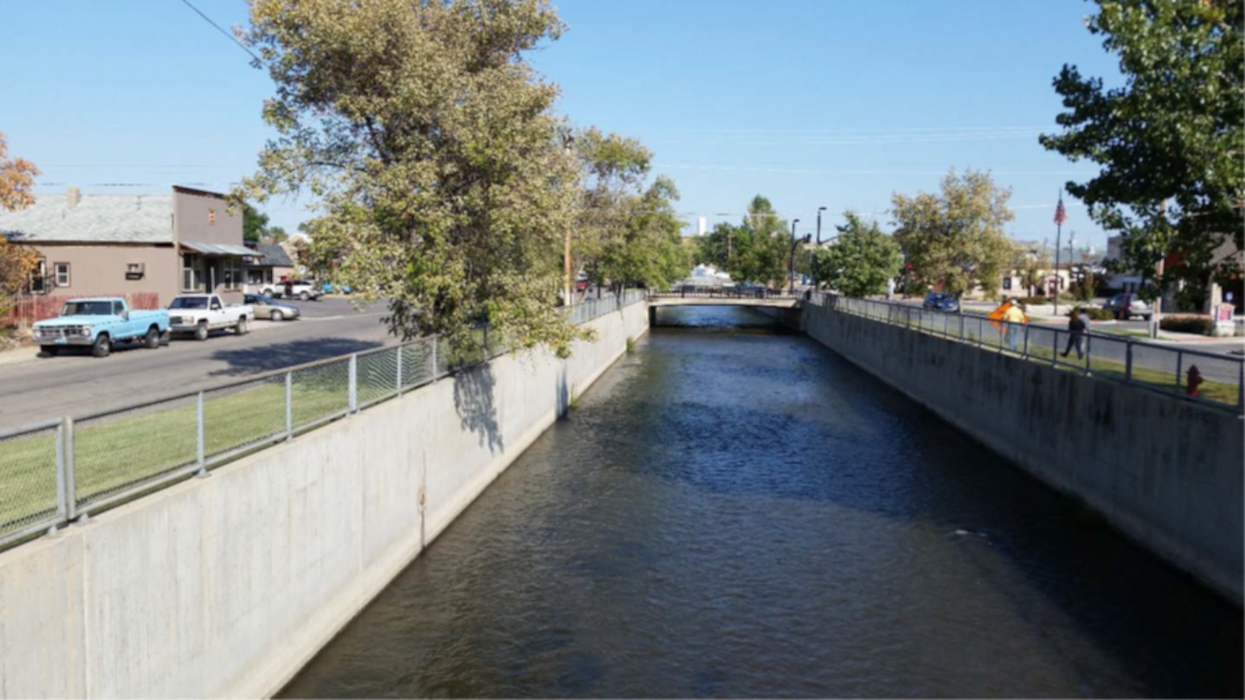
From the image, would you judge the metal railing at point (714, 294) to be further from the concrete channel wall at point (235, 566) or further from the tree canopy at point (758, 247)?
the concrete channel wall at point (235, 566)

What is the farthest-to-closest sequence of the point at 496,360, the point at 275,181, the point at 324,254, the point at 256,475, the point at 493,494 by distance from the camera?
the point at 496,360 < the point at 493,494 < the point at 275,181 < the point at 324,254 < the point at 256,475

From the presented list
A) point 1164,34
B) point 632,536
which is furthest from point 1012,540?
point 1164,34

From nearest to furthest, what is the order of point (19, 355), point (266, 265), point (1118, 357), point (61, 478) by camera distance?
point (61, 478) → point (1118, 357) → point (19, 355) → point (266, 265)

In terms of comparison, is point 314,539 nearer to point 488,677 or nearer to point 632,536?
point 488,677

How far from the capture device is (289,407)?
12.0 m

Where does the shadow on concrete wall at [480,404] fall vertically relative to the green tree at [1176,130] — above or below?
below

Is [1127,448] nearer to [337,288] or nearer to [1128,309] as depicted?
[337,288]

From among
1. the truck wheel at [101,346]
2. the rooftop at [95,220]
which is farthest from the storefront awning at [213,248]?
the truck wheel at [101,346]

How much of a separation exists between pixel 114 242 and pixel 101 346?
19.4 metres

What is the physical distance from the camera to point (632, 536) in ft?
58.5

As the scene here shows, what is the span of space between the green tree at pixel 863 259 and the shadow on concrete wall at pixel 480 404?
50.9 m

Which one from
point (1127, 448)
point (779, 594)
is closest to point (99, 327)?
point (779, 594)

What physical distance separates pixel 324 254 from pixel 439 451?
14.0ft

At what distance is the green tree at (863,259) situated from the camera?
68.8 meters
